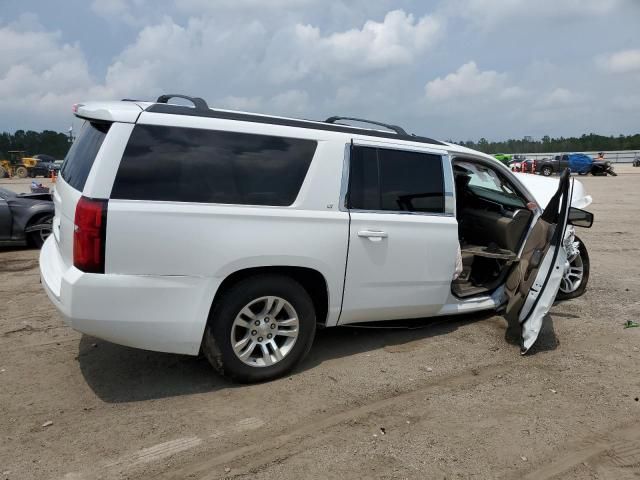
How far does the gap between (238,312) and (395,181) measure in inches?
66.0

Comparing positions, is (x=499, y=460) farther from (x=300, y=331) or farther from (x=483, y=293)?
(x=483, y=293)

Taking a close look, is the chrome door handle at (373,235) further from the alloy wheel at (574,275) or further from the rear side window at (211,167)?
the alloy wheel at (574,275)

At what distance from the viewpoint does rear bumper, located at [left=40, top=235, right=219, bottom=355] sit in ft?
11.1

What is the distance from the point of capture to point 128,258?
11.1ft

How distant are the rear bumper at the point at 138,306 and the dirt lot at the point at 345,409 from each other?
0.48 metres

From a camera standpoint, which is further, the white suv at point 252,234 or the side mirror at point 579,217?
the side mirror at point 579,217

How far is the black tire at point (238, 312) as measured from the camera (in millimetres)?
3744

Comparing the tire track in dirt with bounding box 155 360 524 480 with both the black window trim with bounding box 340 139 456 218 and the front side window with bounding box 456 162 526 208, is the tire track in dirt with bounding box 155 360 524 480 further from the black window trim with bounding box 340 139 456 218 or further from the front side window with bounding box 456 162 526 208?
the front side window with bounding box 456 162 526 208

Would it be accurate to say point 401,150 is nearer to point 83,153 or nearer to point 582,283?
point 83,153

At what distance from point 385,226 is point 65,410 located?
261cm

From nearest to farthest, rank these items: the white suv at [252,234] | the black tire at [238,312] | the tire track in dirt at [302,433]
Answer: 1. the tire track in dirt at [302,433]
2. the white suv at [252,234]
3. the black tire at [238,312]

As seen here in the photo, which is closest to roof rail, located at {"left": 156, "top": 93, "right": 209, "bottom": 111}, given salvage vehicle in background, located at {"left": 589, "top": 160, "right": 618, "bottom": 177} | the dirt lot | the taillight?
the taillight

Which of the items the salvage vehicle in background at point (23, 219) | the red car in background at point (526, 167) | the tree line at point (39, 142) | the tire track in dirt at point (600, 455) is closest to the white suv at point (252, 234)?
the tire track in dirt at point (600, 455)

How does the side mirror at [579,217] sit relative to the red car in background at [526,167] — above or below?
below
